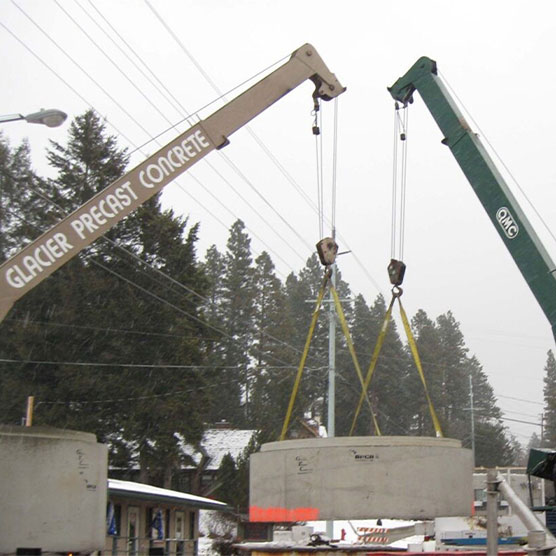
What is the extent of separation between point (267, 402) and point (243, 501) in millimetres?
15313

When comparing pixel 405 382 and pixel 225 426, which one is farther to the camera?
pixel 405 382

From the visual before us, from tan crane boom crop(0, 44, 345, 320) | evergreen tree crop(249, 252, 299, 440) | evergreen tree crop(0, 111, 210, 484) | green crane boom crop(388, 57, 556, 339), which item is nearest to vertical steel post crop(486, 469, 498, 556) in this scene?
tan crane boom crop(0, 44, 345, 320)

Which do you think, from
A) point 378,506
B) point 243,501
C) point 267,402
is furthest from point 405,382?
point 378,506

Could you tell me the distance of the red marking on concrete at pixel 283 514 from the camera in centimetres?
1218

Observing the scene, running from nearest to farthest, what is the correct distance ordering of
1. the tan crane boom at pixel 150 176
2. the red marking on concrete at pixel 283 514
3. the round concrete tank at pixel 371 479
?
the tan crane boom at pixel 150 176 → the round concrete tank at pixel 371 479 → the red marking on concrete at pixel 283 514

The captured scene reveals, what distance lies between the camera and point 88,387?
40375 millimetres

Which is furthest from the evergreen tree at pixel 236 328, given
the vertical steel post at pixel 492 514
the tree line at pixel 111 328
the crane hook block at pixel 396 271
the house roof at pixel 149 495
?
the vertical steel post at pixel 492 514

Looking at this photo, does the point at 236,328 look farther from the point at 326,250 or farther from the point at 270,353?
the point at 326,250

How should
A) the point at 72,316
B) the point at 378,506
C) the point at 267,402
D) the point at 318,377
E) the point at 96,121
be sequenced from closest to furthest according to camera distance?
the point at 378,506, the point at 72,316, the point at 96,121, the point at 267,402, the point at 318,377

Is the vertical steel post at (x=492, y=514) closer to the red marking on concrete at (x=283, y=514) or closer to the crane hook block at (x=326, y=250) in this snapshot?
the red marking on concrete at (x=283, y=514)

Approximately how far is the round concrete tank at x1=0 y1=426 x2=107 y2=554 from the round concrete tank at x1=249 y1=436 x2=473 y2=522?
259 centimetres

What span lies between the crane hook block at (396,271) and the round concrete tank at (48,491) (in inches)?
213

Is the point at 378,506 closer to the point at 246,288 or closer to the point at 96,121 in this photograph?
the point at 96,121

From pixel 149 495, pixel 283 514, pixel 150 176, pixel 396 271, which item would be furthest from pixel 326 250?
pixel 149 495
